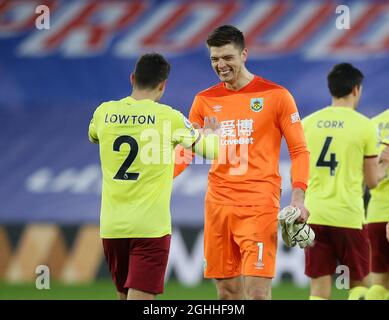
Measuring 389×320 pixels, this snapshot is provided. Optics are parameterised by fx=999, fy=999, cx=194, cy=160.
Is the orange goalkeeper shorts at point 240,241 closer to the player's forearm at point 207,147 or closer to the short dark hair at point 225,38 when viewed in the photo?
the player's forearm at point 207,147

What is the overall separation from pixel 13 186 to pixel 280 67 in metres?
4.26

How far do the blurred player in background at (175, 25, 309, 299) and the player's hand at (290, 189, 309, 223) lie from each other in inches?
6.4

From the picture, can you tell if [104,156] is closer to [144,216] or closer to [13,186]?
[144,216]

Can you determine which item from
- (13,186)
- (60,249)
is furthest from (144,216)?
(13,186)

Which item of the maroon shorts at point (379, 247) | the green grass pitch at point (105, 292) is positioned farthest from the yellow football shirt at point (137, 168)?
the green grass pitch at point (105, 292)

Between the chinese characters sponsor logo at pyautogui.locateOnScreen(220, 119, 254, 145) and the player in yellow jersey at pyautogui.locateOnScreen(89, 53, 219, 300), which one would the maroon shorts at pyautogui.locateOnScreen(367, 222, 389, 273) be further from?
the player in yellow jersey at pyautogui.locateOnScreen(89, 53, 219, 300)

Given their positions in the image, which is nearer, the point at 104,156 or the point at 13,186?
the point at 104,156

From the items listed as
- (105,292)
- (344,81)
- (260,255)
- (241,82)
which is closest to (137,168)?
(260,255)

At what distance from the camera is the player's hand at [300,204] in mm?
6690

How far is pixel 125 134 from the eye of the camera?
6.58m

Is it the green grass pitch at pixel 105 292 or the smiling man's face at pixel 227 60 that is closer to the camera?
the smiling man's face at pixel 227 60

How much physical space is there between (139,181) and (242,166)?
944 millimetres

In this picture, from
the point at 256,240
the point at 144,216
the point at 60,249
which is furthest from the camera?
the point at 60,249

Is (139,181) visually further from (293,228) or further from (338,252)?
(338,252)
